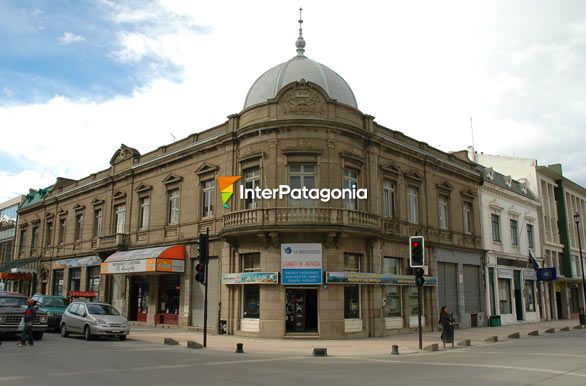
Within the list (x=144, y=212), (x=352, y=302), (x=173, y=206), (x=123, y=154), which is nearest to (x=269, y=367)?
(x=352, y=302)

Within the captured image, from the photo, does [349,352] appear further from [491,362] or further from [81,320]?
[81,320]

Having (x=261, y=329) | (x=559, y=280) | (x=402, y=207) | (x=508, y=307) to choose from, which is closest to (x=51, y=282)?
(x=261, y=329)

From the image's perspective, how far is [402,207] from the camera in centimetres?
2856

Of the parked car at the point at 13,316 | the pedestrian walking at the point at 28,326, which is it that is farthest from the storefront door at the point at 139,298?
the pedestrian walking at the point at 28,326

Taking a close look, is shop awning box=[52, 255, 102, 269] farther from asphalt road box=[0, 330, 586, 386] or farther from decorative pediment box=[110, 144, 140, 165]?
asphalt road box=[0, 330, 586, 386]

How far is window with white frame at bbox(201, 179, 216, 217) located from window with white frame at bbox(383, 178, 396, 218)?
934 cm

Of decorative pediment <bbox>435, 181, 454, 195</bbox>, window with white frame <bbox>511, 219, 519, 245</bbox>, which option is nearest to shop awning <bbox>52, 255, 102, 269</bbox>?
decorative pediment <bbox>435, 181, 454, 195</bbox>

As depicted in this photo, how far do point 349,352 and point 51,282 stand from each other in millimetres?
32609

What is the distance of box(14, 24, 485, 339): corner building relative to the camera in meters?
22.8

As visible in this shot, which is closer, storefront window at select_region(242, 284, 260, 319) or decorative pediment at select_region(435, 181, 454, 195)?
storefront window at select_region(242, 284, 260, 319)

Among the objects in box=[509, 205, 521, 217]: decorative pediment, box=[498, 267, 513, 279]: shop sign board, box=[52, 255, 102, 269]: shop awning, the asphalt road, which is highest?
box=[509, 205, 521, 217]: decorative pediment

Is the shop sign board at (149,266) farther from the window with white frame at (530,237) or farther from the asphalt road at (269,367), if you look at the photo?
the window with white frame at (530,237)

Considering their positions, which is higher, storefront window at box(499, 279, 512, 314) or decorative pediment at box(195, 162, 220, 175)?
decorative pediment at box(195, 162, 220, 175)

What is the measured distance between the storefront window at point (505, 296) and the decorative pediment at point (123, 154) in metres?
27.1
